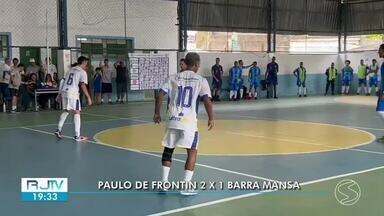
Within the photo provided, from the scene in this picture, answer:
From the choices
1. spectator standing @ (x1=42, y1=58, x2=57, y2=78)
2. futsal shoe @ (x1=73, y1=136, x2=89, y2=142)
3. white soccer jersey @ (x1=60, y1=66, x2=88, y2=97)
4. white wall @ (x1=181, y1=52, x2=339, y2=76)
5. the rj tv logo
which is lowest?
the rj tv logo

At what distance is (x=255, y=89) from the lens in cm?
2712

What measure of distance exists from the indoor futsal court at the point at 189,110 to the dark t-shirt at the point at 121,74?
10 centimetres

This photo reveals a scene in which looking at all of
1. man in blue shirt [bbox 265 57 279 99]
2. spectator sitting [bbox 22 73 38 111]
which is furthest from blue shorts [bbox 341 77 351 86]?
spectator sitting [bbox 22 73 38 111]

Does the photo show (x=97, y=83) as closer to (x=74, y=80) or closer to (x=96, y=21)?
(x=96, y=21)

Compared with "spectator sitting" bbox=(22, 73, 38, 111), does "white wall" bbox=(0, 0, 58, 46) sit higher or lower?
higher

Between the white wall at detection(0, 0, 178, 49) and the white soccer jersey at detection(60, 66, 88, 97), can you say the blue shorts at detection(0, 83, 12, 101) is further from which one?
the white soccer jersey at detection(60, 66, 88, 97)

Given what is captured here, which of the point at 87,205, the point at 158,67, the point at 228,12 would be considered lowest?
the point at 87,205

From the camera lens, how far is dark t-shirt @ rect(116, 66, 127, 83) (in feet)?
74.9

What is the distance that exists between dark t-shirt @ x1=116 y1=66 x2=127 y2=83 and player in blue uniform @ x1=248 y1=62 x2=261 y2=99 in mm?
7014

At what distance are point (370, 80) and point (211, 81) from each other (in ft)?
32.1

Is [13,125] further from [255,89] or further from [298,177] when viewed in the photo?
[255,89]

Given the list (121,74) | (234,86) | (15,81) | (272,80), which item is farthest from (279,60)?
(15,81)

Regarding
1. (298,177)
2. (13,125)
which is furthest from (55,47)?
(298,177)

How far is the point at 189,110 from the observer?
6.71m
